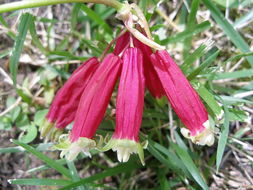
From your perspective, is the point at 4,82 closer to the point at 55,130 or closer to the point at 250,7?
the point at 55,130

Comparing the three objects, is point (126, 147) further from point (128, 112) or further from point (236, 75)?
point (236, 75)

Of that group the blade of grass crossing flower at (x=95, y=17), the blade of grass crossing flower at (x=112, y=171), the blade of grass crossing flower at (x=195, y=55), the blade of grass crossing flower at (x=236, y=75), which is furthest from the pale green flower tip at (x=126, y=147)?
the blade of grass crossing flower at (x=95, y=17)

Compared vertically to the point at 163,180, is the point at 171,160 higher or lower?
higher

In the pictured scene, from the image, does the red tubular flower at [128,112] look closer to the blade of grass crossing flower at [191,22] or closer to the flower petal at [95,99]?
the flower petal at [95,99]

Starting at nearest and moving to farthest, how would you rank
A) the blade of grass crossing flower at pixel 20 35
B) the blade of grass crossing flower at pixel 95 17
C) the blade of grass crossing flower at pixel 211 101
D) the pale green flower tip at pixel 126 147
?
the pale green flower tip at pixel 126 147, the blade of grass crossing flower at pixel 211 101, the blade of grass crossing flower at pixel 20 35, the blade of grass crossing flower at pixel 95 17

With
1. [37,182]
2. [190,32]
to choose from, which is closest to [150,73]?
[190,32]

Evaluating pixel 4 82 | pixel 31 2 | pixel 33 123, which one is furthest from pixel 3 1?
pixel 31 2
